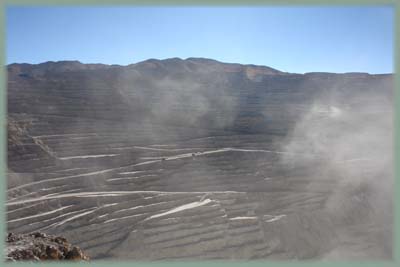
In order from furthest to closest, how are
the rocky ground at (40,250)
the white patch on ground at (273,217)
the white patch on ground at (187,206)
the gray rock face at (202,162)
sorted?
the white patch on ground at (273,217), the white patch on ground at (187,206), the gray rock face at (202,162), the rocky ground at (40,250)

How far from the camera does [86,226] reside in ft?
50.7

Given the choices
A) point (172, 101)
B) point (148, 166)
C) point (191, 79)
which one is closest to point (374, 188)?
point (148, 166)

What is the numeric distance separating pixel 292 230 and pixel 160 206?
180 inches

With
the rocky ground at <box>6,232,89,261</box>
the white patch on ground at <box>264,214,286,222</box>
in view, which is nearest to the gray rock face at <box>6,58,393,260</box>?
the white patch on ground at <box>264,214,286,222</box>

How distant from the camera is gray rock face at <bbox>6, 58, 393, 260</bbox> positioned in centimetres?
1564

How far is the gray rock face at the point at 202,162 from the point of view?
15641 mm

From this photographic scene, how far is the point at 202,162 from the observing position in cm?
2400

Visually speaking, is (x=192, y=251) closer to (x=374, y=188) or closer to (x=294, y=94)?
(x=374, y=188)

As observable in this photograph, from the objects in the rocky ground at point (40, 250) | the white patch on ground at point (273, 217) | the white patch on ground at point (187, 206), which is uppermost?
the rocky ground at point (40, 250)

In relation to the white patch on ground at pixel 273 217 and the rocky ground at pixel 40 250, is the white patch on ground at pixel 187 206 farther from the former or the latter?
the rocky ground at pixel 40 250

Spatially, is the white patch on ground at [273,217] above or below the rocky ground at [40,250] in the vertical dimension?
below

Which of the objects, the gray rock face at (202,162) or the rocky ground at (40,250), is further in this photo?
the gray rock face at (202,162)

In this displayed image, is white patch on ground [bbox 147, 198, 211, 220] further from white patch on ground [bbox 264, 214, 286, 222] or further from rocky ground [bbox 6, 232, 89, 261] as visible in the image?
rocky ground [bbox 6, 232, 89, 261]

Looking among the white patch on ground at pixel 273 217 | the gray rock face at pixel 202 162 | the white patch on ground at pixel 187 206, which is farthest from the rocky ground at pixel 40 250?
the white patch on ground at pixel 273 217
